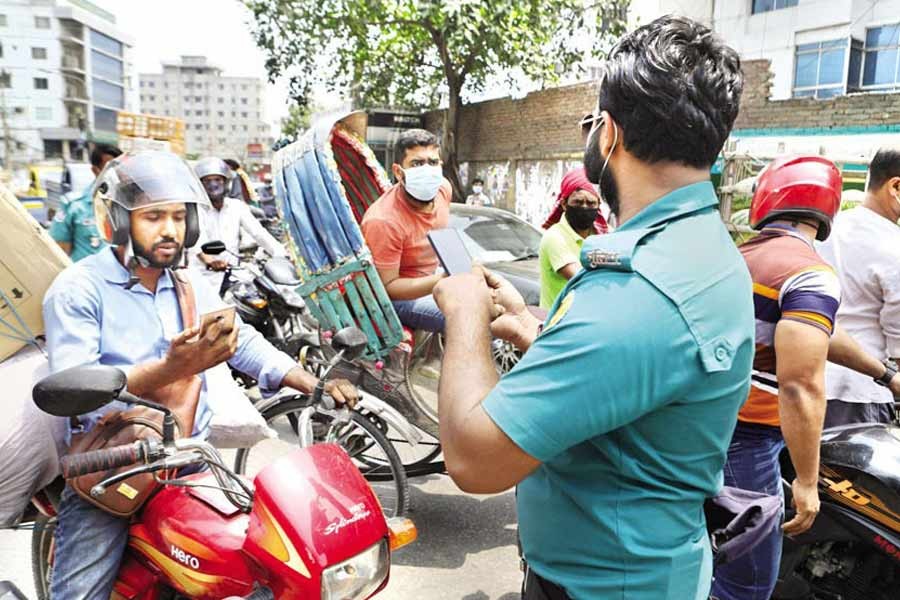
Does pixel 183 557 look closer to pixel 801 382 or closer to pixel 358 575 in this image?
pixel 358 575

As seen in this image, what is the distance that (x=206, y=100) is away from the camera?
127000mm

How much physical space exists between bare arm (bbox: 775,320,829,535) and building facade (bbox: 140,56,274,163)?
128 metres

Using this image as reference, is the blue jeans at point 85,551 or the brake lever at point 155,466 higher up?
the brake lever at point 155,466

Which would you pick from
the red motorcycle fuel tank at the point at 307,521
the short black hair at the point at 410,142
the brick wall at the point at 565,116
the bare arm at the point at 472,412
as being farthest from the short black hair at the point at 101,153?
the brick wall at the point at 565,116

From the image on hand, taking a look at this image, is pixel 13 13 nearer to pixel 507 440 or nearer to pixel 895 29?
pixel 895 29

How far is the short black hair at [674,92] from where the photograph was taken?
3.73 feet

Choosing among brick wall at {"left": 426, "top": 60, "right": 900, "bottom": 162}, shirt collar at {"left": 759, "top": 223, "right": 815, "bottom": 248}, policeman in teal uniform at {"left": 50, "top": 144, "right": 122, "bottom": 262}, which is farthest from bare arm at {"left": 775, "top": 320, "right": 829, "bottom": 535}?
brick wall at {"left": 426, "top": 60, "right": 900, "bottom": 162}

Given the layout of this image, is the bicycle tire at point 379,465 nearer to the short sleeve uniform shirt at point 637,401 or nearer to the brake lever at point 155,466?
the brake lever at point 155,466

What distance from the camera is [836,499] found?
2293 millimetres

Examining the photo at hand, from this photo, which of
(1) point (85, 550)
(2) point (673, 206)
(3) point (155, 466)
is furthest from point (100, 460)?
(2) point (673, 206)

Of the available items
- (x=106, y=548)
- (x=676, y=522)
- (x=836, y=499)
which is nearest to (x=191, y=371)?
(x=106, y=548)

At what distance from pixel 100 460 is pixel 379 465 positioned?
2151 mm

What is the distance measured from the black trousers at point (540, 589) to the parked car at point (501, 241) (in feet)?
14.8

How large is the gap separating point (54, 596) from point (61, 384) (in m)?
0.80
